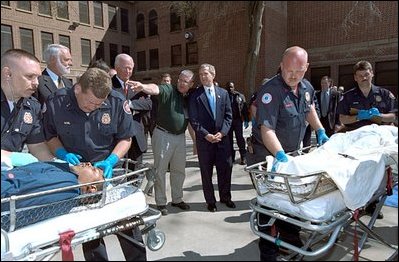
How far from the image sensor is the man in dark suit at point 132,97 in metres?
3.20

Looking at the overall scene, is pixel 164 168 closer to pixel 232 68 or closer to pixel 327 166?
pixel 327 166

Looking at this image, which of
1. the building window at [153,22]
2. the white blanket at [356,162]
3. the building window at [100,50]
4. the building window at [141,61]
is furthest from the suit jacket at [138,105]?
the building window at [141,61]

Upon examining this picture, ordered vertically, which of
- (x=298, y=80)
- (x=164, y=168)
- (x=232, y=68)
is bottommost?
(x=164, y=168)

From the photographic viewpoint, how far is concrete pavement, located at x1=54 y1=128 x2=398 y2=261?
5.95 feet

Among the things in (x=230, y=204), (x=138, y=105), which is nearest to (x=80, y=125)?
(x=138, y=105)

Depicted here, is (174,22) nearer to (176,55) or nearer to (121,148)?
(176,55)

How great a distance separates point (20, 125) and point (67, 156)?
0.33m

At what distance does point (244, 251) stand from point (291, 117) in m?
A: 1.12

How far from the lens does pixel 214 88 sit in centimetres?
355

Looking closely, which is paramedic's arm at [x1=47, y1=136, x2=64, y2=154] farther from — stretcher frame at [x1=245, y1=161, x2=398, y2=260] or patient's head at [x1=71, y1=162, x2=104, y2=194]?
stretcher frame at [x1=245, y1=161, x2=398, y2=260]

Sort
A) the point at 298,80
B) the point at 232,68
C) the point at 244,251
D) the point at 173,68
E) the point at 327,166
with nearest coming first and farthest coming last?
the point at 327,166, the point at 298,80, the point at 244,251, the point at 232,68, the point at 173,68

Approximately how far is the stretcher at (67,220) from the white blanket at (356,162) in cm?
89

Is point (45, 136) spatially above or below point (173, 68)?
below

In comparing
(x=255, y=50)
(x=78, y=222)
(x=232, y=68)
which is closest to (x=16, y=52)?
(x=78, y=222)
